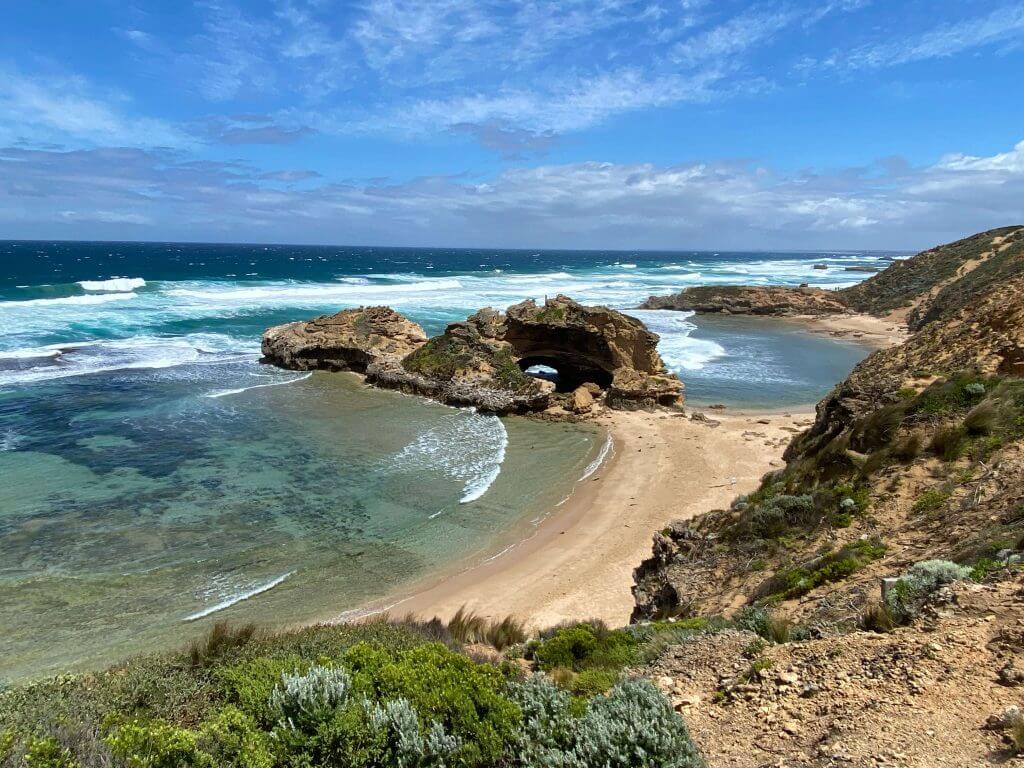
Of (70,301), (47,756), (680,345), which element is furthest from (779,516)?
(70,301)

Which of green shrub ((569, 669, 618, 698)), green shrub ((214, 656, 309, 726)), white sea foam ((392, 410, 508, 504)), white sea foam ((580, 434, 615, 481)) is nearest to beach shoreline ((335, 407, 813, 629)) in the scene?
white sea foam ((580, 434, 615, 481))

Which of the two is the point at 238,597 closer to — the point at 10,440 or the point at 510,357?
the point at 10,440

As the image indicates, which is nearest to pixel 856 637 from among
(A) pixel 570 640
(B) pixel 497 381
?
(A) pixel 570 640

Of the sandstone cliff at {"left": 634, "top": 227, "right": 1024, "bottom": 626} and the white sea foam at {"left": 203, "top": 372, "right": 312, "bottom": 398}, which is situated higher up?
the sandstone cliff at {"left": 634, "top": 227, "right": 1024, "bottom": 626}

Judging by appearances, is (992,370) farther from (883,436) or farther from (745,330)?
(745,330)

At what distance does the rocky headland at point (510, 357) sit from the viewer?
2498 centimetres

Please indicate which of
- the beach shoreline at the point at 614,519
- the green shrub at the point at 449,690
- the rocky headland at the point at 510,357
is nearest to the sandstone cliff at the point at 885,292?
the rocky headland at the point at 510,357

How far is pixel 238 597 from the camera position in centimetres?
1130

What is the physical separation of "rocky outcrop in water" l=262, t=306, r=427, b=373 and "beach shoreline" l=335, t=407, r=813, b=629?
39.4 feet

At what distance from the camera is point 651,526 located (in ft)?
48.6

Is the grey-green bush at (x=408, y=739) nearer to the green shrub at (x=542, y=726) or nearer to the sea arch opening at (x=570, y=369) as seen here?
the green shrub at (x=542, y=726)

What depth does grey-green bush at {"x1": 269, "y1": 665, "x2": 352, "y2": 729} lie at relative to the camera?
4.65 m

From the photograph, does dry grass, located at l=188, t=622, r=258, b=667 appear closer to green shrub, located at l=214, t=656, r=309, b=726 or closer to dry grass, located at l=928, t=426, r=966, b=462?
green shrub, located at l=214, t=656, r=309, b=726

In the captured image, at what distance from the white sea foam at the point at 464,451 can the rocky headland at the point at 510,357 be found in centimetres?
179
